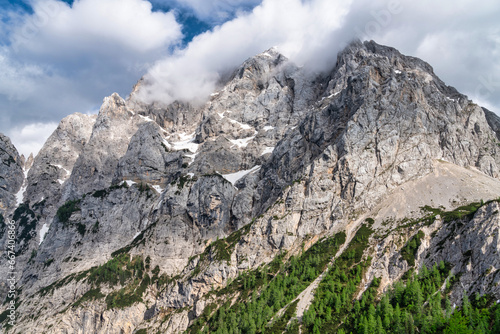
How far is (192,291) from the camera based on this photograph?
563 feet

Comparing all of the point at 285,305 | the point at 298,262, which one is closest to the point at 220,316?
the point at 285,305

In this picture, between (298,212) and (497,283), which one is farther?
(298,212)

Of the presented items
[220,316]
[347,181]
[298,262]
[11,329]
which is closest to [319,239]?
[298,262]

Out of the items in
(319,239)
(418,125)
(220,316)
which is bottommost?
(220,316)

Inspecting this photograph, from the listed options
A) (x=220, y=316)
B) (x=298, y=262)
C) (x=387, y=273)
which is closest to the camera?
(x=387, y=273)

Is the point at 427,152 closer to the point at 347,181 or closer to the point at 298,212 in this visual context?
the point at 347,181

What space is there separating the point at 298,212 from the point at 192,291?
56.8 meters

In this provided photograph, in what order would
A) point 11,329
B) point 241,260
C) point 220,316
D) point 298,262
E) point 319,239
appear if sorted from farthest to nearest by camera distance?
1. point 11,329
2. point 241,260
3. point 319,239
4. point 298,262
5. point 220,316

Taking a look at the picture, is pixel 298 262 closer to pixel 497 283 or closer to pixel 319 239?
pixel 319 239

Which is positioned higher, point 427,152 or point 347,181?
point 427,152

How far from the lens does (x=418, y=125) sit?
181m

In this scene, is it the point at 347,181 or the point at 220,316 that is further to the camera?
the point at 347,181

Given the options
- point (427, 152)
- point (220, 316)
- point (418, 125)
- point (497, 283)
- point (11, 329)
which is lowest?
point (11, 329)

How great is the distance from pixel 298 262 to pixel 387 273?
35.4 m
